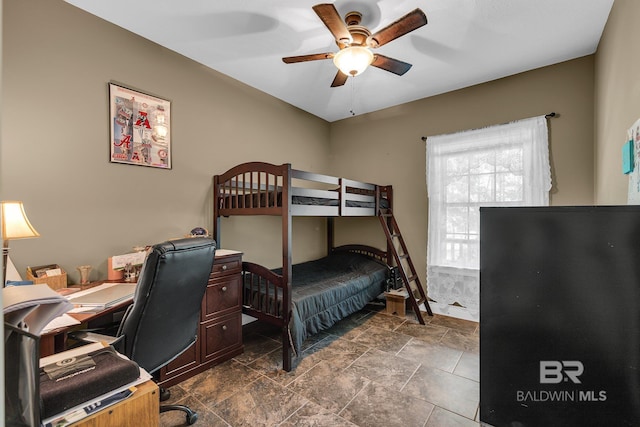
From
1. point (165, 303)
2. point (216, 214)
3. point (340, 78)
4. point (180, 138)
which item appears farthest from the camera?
point (216, 214)

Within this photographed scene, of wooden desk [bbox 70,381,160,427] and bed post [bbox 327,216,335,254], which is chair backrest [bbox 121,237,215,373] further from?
bed post [bbox 327,216,335,254]

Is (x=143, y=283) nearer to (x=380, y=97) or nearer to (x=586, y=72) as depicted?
Result: (x=380, y=97)

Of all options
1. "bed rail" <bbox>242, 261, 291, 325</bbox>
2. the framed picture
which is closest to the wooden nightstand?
"bed rail" <bbox>242, 261, 291, 325</bbox>

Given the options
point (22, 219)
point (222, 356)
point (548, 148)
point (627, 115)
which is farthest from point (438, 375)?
point (22, 219)

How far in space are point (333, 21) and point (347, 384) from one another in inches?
95.9

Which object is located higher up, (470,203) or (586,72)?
(586,72)

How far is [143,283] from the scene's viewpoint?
1.45m

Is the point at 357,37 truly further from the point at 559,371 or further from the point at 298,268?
the point at 298,268

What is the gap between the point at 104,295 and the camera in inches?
71.6

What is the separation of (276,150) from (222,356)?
7.89ft

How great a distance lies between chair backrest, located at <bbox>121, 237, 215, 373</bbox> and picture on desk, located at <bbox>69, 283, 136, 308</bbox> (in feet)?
0.99

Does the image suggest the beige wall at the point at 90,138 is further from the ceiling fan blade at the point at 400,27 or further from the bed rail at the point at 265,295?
the ceiling fan blade at the point at 400,27

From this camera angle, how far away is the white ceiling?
2141mm

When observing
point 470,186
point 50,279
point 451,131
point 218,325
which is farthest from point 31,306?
point 451,131
